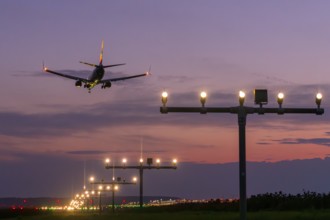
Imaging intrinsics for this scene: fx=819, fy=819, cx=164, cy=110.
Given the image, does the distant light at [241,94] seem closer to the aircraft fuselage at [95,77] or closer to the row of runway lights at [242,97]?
the row of runway lights at [242,97]

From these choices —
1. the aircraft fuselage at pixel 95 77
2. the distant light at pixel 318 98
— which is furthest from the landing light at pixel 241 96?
the aircraft fuselage at pixel 95 77

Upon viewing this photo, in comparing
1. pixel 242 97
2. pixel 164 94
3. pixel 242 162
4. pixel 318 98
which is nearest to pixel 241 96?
pixel 242 97

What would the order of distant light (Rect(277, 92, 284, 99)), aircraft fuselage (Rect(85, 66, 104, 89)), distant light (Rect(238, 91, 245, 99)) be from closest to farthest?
distant light (Rect(238, 91, 245, 99)), distant light (Rect(277, 92, 284, 99)), aircraft fuselage (Rect(85, 66, 104, 89))

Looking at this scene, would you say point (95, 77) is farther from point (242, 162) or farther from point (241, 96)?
point (242, 162)

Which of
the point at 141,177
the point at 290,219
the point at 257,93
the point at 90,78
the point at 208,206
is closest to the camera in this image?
the point at 257,93

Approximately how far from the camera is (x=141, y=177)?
96.8 metres

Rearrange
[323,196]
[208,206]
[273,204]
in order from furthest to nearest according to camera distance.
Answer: [208,206] → [273,204] → [323,196]

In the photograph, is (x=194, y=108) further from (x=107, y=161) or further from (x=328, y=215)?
(x=107, y=161)

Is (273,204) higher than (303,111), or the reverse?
(303,111)

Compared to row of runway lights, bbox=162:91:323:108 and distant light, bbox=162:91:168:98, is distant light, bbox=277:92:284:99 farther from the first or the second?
distant light, bbox=162:91:168:98

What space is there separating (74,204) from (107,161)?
327 feet

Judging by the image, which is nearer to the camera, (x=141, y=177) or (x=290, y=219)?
(x=290, y=219)

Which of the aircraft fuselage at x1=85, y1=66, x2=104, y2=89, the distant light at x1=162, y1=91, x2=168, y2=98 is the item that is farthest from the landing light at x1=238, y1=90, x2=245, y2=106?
the aircraft fuselage at x1=85, y1=66, x2=104, y2=89

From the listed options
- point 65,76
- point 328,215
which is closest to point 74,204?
point 65,76
